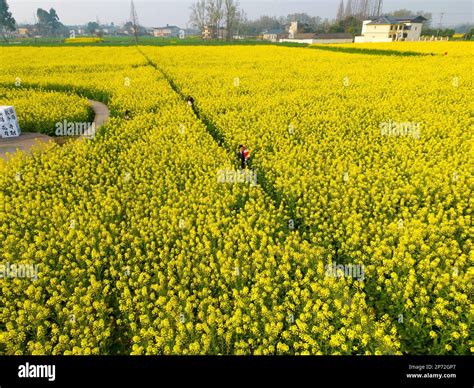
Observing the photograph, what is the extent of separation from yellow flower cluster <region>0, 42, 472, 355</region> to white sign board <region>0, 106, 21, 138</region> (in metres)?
5.51

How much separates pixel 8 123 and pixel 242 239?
1649 cm

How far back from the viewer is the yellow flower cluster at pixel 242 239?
206 inches

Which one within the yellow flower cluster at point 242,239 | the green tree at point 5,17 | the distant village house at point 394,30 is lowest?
the yellow flower cluster at point 242,239

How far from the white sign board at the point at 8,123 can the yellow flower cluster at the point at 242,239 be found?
5.51 m

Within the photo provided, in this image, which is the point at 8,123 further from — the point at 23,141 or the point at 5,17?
the point at 5,17

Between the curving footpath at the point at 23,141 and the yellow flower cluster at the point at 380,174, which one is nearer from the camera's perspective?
the yellow flower cluster at the point at 380,174

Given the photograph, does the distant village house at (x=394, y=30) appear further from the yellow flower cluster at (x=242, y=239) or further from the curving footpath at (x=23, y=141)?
the curving footpath at (x=23, y=141)

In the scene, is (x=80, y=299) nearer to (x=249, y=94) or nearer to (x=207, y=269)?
(x=207, y=269)

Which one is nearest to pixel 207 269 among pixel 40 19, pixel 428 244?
pixel 428 244

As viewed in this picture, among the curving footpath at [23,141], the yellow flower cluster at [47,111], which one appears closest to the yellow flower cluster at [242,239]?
the curving footpath at [23,141]

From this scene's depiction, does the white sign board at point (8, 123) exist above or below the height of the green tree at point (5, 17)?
below

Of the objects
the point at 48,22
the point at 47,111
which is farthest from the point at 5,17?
the point at 47,111

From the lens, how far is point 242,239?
23.7 ft

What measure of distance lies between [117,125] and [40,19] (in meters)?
236
